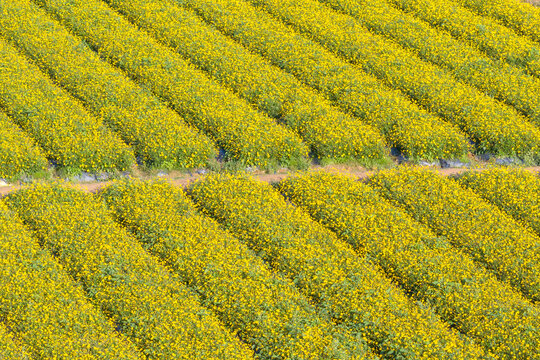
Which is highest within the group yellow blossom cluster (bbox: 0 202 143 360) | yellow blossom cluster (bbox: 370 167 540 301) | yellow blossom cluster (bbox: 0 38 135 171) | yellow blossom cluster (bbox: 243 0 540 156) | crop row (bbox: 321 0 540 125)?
crop row (bbox: 321 0 540 125)

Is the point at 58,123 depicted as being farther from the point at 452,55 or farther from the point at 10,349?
the point at 452,55

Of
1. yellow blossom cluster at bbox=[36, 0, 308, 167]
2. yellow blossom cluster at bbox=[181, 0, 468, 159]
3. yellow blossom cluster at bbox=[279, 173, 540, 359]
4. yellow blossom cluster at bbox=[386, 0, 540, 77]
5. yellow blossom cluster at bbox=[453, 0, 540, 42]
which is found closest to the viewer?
yellow blossom cluster at bbox=[279, 173, 540, 359]

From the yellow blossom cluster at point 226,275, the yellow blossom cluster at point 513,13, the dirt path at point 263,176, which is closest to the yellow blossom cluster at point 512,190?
the dirt path at point 263,176

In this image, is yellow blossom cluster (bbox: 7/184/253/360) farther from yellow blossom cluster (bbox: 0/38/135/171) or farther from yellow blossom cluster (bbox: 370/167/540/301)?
yellow blossom cluster (bbox: 370/167/540/301)

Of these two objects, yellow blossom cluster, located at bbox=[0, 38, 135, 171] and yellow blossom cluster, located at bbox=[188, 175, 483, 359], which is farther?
yellow blossom cluster, located at bbox=[0, 38, 135, 171]

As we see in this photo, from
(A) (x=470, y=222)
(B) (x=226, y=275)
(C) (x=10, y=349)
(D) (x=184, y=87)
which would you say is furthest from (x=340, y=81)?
(C) (x=10, y=349)

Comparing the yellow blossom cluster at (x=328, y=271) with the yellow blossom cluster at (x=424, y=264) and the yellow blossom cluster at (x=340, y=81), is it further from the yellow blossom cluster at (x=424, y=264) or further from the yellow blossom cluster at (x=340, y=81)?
the yellow blossom cluster at (x=340, y=81)

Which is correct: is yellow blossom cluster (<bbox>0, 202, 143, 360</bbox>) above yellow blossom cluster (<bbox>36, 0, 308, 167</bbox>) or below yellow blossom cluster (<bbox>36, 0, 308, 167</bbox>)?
below

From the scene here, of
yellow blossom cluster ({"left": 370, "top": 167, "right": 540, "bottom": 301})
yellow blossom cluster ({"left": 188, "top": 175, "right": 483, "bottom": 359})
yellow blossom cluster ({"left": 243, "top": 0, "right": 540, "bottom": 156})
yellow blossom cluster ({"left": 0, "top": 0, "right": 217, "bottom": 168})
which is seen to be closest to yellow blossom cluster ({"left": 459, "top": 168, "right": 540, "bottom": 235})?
yellow blossom cluster ({"left": 370, "top": 167, "right": 540, "bottom": 301})
